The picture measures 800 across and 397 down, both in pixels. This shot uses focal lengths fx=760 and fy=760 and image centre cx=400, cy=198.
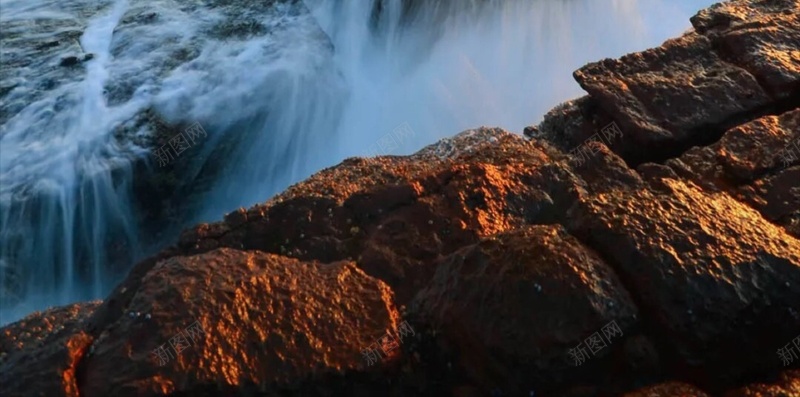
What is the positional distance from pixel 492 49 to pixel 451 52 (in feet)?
1.43

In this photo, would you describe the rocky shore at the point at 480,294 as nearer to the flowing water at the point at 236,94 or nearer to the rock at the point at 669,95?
the rock at the point at 669,95

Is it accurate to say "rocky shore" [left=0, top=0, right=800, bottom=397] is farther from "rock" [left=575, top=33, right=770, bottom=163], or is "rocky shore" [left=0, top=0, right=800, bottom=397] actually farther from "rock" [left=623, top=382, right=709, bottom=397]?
"rock" [left=575, top=33, right=770, bottom=163]

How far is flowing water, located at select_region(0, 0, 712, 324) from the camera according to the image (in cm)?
646

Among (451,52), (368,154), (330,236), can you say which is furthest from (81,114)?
(330,236)

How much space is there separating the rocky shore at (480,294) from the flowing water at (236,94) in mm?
2922

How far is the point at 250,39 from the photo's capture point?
828 cm

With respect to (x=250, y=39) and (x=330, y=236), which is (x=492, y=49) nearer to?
(x=250, y=39)

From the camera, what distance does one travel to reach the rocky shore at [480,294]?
2.72 m

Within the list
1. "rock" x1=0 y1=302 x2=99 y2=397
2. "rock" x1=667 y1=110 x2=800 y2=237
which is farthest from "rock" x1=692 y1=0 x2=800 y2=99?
"rock" x1=0 y1=302 x2=99 y2=397

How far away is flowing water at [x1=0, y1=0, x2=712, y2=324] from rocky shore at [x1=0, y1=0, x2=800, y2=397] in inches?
115

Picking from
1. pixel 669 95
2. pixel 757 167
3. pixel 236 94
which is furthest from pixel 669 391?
pixel 236 94

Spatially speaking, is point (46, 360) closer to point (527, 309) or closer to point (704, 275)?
point (527, 309)

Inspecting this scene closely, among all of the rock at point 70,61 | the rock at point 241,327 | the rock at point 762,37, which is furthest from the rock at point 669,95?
the rock at point 70,61

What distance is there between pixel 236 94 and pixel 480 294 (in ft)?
16.9
